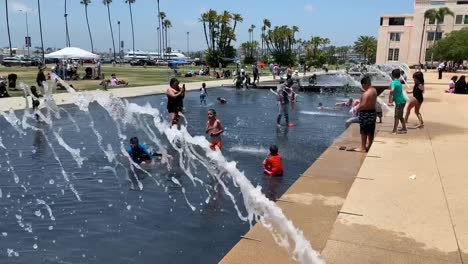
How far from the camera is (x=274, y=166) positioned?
916cm

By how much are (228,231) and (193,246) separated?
0.70 meters

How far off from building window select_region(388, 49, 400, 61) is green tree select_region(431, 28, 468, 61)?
Result: 113ft

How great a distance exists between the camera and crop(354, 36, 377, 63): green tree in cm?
13638

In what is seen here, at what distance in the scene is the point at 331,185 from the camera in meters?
7.38

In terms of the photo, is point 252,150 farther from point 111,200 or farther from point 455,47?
point 455,47

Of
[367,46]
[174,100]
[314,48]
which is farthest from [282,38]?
[174,100]

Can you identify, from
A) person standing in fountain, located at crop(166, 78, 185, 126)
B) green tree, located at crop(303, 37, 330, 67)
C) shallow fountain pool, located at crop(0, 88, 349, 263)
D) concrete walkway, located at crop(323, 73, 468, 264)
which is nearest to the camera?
concrete walkway, located at crop(323, 73, 468, 264)

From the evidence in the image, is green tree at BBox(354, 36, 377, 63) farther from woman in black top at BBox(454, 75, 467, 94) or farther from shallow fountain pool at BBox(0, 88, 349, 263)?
shallow fountain pool at BBox(0, 88, 349, 263)

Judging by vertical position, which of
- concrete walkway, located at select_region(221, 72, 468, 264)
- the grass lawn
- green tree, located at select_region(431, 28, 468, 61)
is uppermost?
green tree, located at select_region(431, 28, 468, 61)

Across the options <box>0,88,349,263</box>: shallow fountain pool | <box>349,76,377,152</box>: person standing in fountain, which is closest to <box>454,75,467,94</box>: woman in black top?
<box>0,88,349,263</box>: shallow fountain pool

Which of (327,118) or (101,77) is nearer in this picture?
(327,118)

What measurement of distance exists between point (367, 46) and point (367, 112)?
134193 millimetres

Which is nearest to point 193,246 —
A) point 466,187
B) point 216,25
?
point 466,187

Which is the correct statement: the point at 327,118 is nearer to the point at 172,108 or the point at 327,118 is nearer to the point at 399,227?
the point at 172,108
